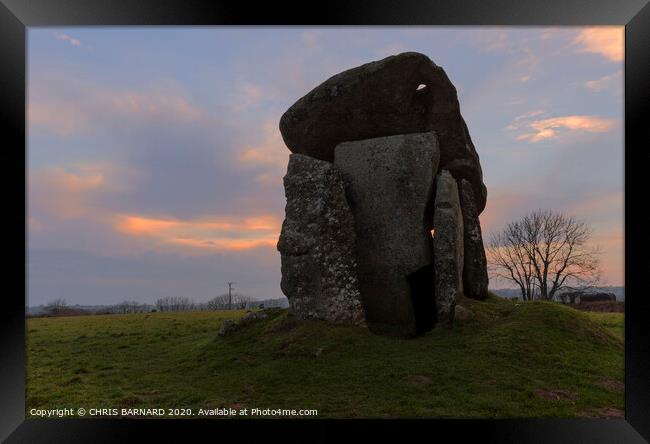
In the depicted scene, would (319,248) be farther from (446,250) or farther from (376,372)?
(376,372)

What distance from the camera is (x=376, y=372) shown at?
35.8 feet

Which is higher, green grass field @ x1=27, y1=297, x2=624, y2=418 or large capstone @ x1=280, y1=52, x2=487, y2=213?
large capstone @ x1=280, y1=52, x2=487, y2=213

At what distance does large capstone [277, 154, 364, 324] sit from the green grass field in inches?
28.3

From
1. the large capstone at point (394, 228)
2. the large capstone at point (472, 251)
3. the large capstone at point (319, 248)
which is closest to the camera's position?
the large capstone at point (319, 248)

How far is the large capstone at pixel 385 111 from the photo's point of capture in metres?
15.4

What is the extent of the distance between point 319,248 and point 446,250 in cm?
386

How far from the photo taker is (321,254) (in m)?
13.5

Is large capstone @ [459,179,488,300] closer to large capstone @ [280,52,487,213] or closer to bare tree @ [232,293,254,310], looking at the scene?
large capstone @ [280,52,487,213]

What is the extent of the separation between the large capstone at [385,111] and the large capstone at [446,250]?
1886mm

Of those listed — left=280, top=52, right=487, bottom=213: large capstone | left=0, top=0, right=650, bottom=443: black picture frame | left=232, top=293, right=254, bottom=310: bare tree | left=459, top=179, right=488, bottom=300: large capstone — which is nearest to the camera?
left=0, top=0, right=650, bottom=443: black picture frame

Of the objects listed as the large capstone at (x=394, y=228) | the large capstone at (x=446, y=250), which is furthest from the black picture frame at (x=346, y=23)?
the large capstone at (x=394, y=228)

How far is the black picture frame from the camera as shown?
8023mm

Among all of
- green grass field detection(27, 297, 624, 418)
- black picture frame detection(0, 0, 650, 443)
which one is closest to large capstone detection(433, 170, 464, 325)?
green grass field detection(27, 297, 624, 418)

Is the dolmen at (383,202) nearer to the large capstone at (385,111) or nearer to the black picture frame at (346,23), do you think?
the large capstone at (385,111)
